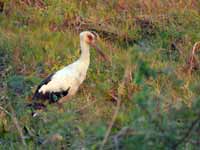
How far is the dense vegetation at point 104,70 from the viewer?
400cm

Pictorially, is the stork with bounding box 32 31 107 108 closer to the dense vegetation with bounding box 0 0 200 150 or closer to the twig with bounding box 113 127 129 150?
the dense vegetation with bounding box 0 0 200 150

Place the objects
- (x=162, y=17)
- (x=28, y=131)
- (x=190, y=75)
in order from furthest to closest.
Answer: (x=162, y=17) → (x=190, y=75) → (x=28, y=131)

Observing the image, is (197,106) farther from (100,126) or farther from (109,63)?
(109,63)

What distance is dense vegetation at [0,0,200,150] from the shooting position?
4004 mm

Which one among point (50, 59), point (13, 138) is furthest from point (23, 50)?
point (13, 138)

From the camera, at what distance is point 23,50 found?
915 centimetres

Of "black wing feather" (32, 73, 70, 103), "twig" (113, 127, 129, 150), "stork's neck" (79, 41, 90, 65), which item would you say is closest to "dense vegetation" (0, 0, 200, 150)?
"twig" (113, 127, 129, 150)

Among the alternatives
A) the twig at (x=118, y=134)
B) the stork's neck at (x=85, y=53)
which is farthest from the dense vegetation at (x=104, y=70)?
the stork's neck at (x=85, y=53)

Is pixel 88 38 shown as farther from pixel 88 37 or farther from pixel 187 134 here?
pixel 187 134

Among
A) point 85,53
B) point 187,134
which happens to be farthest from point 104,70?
point 187,134

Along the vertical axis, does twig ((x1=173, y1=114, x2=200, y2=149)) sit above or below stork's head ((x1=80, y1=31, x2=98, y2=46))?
above

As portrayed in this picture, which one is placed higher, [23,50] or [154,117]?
[154,117]

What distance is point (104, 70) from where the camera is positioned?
874 cm

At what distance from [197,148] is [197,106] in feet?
0.90
